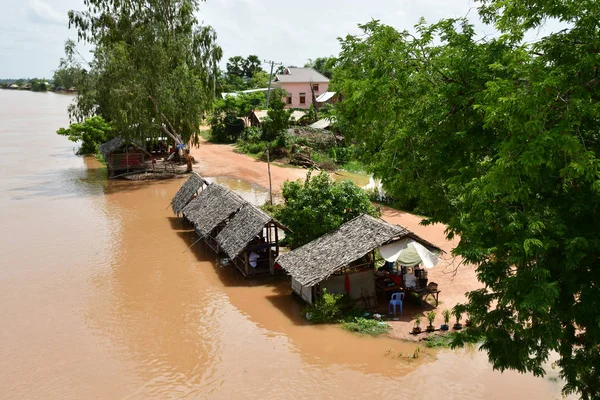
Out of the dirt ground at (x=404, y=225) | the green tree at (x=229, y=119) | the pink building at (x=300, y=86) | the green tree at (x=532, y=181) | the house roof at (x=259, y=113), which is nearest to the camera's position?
the green tree at (x=532, y=181)

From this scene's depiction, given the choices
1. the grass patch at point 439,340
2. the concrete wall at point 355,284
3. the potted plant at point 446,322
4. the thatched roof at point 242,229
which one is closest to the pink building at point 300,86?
the thatched roof at point 242,229

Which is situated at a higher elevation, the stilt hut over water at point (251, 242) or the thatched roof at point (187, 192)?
the thatched roof at point (187, 192)

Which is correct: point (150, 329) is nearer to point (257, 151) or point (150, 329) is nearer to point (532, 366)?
point (532, 366)

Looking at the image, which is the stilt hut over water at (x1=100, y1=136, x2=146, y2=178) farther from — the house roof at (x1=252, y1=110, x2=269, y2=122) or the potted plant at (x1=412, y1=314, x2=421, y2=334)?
the potted plant at (x1=412, y1=314, x2=421, y2=334)

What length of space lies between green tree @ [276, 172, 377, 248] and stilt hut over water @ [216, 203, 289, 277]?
1.58 feet

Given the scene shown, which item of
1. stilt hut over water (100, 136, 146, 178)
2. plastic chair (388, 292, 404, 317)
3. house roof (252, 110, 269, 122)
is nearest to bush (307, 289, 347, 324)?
plastic chair (388, 292, 404, 317)

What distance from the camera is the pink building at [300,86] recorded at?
2451 inches

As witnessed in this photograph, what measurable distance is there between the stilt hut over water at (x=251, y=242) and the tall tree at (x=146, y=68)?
14.9 metres

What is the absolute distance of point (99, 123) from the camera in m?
41.6

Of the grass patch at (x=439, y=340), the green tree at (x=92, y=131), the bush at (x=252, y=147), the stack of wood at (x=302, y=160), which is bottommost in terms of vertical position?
the grass patch at (x=439, y=340)

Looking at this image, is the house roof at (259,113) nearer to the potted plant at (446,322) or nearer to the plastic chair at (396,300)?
the plastic chair at (396,300)

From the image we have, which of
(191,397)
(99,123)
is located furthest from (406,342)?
(99,123)

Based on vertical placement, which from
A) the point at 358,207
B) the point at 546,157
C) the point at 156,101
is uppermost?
the point at 156,101

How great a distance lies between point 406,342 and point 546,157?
714cm
